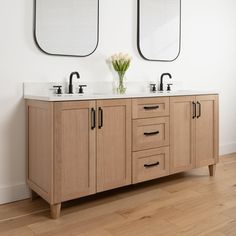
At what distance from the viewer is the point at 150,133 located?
2.58 metres

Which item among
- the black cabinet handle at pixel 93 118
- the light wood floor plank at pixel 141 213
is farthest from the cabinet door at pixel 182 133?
the black cabinet handle at pixel 93 118

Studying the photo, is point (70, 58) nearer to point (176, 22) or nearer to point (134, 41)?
point (134, 41)

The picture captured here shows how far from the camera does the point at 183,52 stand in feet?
11.4

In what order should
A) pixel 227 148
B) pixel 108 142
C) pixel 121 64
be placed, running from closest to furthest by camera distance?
pixel 108 142 < pixel 121 64 < pixel 227 148

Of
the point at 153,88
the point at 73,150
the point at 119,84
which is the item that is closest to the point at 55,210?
the point at 73,150

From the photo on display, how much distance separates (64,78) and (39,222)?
1162 millimetres

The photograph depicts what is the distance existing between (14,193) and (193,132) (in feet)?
5.31

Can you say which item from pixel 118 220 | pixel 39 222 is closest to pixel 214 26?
pixel 118 220

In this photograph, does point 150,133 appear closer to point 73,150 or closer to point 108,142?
point 108,142

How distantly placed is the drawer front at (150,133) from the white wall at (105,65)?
623 millimetres

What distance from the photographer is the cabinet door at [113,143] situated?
2.30 meters

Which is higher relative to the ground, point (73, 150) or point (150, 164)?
point (73, 150)

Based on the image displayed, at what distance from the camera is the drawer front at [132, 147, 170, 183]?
99.3 inches

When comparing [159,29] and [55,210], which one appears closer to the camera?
[55,210]
